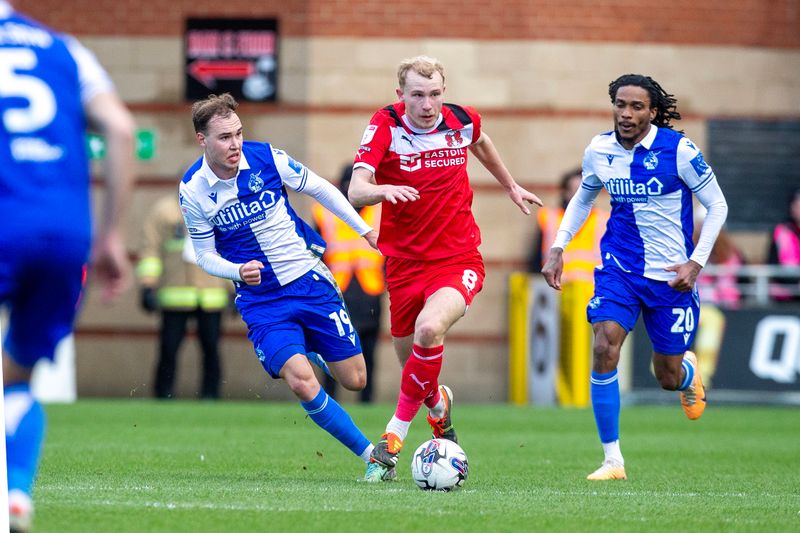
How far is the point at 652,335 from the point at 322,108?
31.5 ft

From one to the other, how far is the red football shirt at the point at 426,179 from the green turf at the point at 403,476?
1365 millimetres

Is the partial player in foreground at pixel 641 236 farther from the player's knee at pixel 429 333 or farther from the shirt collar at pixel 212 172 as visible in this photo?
the shirt collar at pixel 212 172

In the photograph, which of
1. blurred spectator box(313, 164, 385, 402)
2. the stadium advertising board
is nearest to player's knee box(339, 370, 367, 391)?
blurred spectator box(313, 164, 385, 402)

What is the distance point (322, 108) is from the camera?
18.5 metres

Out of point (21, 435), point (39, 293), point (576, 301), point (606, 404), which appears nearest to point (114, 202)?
point (39, 293)

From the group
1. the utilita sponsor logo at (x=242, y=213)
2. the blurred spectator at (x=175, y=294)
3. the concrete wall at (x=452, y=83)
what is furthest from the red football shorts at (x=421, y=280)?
the concrete wall at (x=452, y=83)

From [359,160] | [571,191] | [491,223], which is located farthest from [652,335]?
[491,223]

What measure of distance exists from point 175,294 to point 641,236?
27.5 feet

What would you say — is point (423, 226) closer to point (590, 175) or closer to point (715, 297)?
point (590, 175)

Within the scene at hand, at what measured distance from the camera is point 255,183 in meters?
8.85

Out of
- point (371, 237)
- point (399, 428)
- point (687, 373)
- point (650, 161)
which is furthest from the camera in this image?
point (687, 373)

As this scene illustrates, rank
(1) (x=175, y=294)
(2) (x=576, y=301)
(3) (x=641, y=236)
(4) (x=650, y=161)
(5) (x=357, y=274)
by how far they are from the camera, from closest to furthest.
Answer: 1. (4) (x=650, y=161)
2. (3) (x=641, y=236)
3. (5) (x=357, y=274)
4. (2) (x=576, y=301)
5. (1) (x=175, y=294)

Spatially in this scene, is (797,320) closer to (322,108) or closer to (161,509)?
(322,108)

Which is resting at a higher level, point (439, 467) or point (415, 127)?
point (415, 127)
